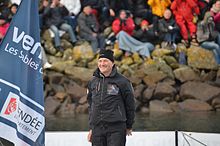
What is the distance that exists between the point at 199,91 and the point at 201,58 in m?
1.53

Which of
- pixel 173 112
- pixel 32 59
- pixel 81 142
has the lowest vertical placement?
pixel 173 112

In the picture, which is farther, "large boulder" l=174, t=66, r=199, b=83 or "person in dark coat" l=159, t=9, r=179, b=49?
"person in dark coat" l=159, t=9, r=179, b=49

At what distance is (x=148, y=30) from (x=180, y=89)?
2223mm

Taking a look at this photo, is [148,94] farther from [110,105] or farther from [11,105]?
[11,105]

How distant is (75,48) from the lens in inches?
577

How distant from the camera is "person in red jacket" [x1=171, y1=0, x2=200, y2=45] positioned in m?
14.6

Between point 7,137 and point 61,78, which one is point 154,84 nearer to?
point 61,78

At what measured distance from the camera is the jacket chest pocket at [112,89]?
190 inches

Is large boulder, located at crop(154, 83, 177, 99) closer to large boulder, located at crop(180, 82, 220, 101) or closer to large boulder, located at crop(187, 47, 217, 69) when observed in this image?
large boulder, located at crop(180, 82, 220, 101)

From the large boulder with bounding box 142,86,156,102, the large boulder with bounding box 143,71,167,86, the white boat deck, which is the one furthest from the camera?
the large boulder with bounding box 143,71,167,86

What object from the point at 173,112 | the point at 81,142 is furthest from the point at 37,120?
the point at 173,112

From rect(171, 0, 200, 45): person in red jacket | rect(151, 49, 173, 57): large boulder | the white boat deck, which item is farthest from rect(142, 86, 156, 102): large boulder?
the white boat deck

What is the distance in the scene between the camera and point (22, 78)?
4.41 meters

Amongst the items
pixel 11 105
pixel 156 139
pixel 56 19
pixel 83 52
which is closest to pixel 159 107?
pixel 83 52
